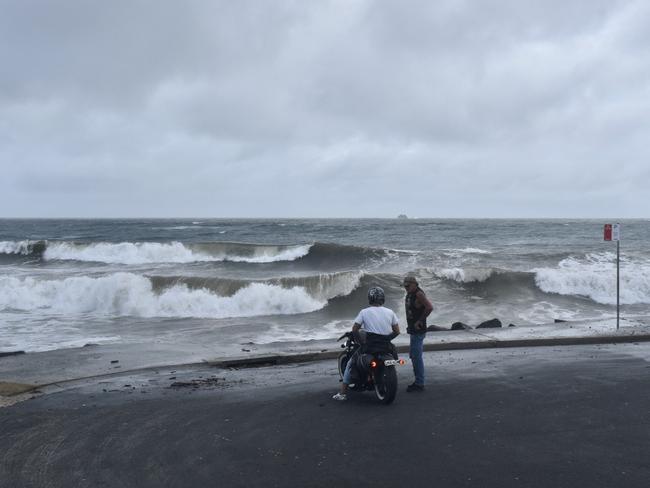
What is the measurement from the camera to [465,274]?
91.4 ft

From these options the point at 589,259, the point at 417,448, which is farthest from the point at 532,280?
the point at 417,448

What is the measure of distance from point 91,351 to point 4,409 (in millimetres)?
4799

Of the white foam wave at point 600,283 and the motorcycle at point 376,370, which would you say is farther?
the white foam wave at point 600,283

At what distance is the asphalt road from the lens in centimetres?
530

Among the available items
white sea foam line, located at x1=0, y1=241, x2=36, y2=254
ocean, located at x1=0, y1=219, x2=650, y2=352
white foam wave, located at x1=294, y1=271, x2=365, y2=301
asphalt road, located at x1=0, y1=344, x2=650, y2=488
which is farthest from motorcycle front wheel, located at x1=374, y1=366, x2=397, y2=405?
white sea foam line, located at x1=0, y1=241, x2=36, y2=254

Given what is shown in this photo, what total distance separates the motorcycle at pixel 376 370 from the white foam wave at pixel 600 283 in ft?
58.5

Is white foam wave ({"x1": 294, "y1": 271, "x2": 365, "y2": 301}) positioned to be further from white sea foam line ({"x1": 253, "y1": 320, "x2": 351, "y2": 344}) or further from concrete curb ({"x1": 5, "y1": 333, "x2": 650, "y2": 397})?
concrete curb ({"x1": 5, "y1": 333, "x2": 650, "y2": 397})

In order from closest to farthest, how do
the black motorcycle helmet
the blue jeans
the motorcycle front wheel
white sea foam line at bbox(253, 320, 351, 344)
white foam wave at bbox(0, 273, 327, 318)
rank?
the motorcycle front wheel → the black motorcycle helmet → the blue jeans → white sea foam line at bbox(253, 320, 351, 344) → white foam wave at bbox(0, 273, 327, 318)

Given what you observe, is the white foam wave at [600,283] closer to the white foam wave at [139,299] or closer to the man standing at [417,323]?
the white foam wave at [139,299]

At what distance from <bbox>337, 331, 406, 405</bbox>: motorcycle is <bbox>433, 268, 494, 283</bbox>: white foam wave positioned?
20.0m

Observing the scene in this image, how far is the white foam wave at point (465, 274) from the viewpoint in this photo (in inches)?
1085

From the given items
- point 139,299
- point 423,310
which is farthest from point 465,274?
point 423,310

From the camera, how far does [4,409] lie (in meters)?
7.59

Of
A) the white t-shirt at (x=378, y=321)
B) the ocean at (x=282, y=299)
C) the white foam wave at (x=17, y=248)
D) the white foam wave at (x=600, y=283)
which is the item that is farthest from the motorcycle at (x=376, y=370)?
the white foam wave at (x=17, y=248)
